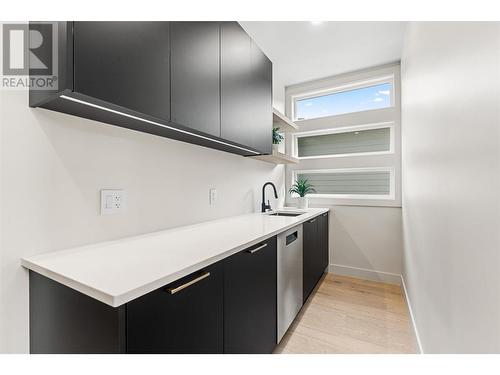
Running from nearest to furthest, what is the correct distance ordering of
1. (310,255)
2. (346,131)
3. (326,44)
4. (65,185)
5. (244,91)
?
(65,185)
(244,91)
(310,255)
(326,44)
(346,131)

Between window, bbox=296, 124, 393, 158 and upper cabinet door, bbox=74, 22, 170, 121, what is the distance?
2517mm

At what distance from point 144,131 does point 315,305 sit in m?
2.09

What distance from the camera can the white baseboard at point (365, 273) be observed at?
272cm

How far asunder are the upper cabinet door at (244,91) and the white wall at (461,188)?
3.57ft

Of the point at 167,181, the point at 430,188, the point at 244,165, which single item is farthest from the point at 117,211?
the point at 430,188

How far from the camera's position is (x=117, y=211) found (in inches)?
47.6

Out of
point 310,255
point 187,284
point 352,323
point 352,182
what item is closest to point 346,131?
point 352,182

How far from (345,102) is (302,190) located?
129cm

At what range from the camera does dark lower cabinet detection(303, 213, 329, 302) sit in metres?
2.12

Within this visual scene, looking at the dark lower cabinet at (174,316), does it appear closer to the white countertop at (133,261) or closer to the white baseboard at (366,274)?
the white countertop at (133,261)

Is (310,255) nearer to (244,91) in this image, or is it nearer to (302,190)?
(302,190)

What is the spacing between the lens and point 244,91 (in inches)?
67.2

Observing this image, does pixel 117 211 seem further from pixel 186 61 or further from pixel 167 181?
pixel 186 61

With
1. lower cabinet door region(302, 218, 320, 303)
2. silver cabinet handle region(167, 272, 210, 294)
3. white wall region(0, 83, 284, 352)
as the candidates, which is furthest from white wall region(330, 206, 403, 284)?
silver cabinet handle region(167, 272, 210, 294)
